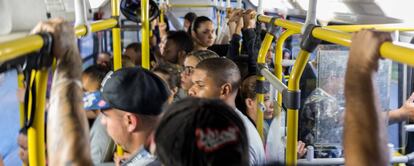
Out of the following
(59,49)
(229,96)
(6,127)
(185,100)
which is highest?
(59,49)

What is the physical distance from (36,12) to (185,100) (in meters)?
2.58

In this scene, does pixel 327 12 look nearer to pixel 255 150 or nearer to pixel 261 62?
pixel 261 62

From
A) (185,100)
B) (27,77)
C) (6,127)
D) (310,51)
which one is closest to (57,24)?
(27,77)

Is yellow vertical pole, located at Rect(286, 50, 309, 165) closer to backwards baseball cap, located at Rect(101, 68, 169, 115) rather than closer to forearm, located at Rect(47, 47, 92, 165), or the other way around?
backwards baseball cap, located at Rect(101, 68, 169, 115)

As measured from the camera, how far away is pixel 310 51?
1873 mm

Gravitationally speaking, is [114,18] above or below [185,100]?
above

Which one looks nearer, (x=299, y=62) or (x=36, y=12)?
(x=299, y=62)

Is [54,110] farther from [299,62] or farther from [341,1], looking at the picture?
[341,1]

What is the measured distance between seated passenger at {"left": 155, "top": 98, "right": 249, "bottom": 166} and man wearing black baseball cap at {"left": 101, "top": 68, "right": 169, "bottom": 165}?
651mm

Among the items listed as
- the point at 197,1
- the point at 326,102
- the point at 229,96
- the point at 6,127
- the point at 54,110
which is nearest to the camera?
the point at 54,110

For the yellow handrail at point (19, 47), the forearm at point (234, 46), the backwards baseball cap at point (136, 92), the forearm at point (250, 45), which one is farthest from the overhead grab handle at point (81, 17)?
the forearm at point (234, 46)

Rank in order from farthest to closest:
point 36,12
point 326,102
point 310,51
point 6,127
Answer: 1. point 6,127
2. point 36,12
3. point 326,102
4. point 310,51

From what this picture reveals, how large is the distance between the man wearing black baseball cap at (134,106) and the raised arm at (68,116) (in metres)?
0.35

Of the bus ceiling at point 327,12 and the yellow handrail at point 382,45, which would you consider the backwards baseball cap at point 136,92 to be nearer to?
the yellow handrail at point 382,45
